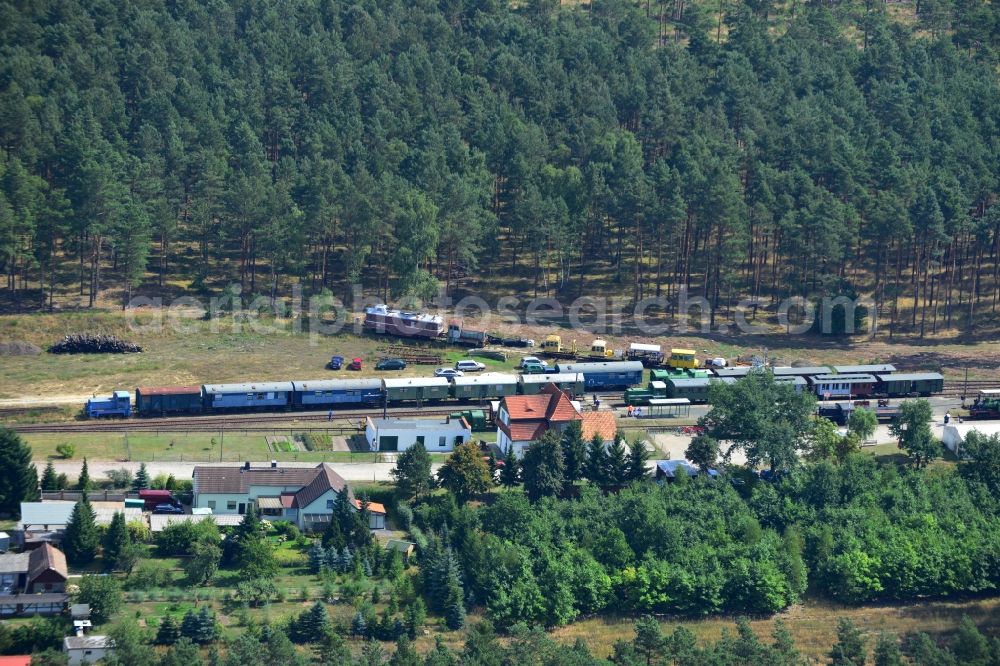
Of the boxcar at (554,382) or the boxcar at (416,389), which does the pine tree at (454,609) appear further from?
the boxcar at (554,382)

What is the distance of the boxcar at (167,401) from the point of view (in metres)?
111

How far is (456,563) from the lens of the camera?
295ft

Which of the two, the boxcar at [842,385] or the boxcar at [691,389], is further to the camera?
the boxcar at [842,385]

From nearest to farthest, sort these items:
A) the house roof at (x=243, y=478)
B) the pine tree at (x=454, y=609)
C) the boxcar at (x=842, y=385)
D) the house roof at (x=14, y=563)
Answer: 1. the house roof at (x=14, y=563)
2. the pine tree at (x=454, y=609)
3. the house roof at (x=243, y=478)
4. the boxcar at (x=842, y=385)

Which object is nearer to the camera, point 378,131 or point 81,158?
point 81,158

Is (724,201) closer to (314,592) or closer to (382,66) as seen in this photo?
(382,66)

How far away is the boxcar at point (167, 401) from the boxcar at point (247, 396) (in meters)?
0.67

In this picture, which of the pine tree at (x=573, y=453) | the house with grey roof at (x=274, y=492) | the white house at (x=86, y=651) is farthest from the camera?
the pine tree at (x=573, y=453)

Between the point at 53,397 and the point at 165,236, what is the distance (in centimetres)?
2601

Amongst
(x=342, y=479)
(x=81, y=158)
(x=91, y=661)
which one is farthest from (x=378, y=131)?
(x=91, y=661)

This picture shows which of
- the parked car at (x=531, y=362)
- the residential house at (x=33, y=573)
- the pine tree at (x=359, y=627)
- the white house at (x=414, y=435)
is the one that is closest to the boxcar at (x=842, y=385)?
the parked car at (x=531, y=362)

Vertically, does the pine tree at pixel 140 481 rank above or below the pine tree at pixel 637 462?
below

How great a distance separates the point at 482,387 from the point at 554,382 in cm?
514

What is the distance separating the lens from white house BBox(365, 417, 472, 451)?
107 metres
